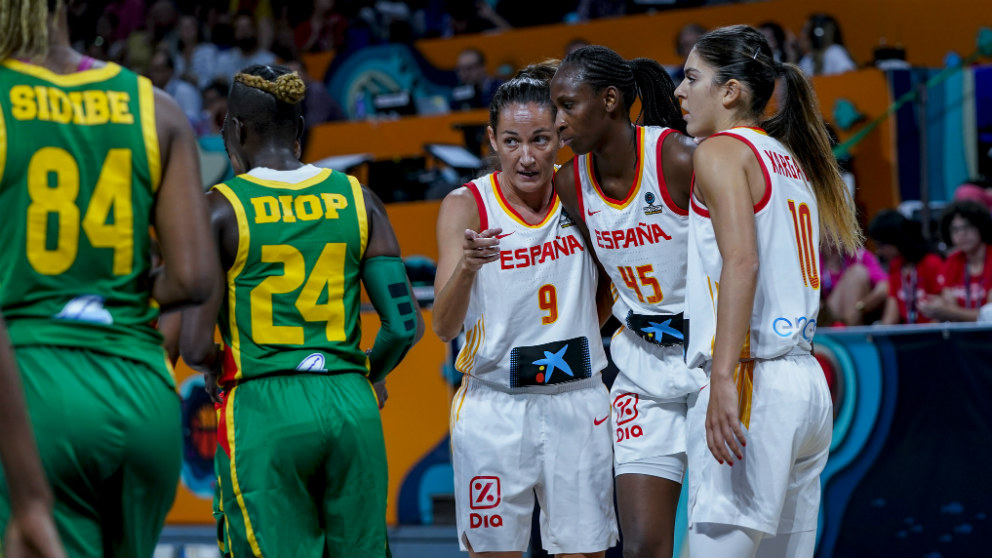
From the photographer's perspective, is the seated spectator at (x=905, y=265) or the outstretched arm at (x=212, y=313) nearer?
the outstretched arm at (x=212, y=313)

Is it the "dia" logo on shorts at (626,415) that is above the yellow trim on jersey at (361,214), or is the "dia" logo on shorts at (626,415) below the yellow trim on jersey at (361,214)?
below

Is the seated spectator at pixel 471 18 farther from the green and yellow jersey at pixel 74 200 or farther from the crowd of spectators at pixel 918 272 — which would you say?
the green and yellow jersey at pixel 74 200

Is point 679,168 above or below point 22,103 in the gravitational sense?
below

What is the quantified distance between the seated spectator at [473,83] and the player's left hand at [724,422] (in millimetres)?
7879

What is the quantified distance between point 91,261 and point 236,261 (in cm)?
108

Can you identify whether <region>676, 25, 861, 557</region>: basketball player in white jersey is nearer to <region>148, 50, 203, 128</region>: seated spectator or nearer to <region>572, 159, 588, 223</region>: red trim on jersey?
<region>572, 159, 588, 223</region>: red trim on jersey

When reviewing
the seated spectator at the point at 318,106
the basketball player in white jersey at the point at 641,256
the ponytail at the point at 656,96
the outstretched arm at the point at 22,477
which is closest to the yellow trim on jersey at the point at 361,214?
the basketball player in white jersey at the point at 641,256

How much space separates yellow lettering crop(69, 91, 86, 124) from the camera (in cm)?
224

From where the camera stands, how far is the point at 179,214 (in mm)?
2340

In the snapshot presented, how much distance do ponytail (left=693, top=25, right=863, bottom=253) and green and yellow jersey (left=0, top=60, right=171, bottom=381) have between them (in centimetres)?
173

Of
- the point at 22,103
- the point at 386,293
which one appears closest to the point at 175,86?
the point at 386,293

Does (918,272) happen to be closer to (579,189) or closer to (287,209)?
(579,189)

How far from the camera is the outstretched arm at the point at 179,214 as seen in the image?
7.66 ft

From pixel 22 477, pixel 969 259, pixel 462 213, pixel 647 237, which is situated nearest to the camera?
pixel 22 477
